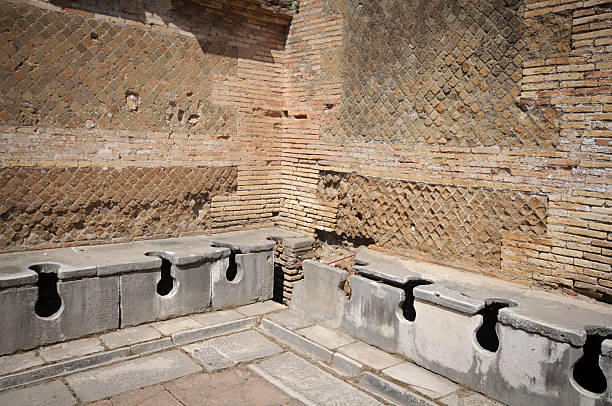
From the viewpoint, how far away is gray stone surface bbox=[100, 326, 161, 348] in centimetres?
482

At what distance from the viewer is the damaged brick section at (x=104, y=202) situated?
17.6 feet

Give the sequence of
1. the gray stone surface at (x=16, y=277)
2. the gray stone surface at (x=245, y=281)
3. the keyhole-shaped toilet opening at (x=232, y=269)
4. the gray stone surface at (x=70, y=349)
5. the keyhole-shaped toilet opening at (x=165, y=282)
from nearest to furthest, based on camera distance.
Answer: the gray stone surface at (x=16, y=277), the gray stone surface at (x=70, y=349), the gray stone surface at (x=245, y=281), the keyhole-shaped toilet opening at (x=165, y=282), the keyhole-shaped toilet opening at (x=232, y=269)

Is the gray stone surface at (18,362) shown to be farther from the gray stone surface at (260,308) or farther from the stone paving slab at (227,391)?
the gray stone surface at (260,308)

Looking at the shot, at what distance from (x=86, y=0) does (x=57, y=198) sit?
227 centimetres

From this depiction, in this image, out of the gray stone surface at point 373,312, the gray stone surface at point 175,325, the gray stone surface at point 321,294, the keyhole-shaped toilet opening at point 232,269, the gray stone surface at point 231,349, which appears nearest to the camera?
the gray stone surface at point 231,349

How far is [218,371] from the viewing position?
455 cm

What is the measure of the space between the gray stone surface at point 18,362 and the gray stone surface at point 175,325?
3.83 ft

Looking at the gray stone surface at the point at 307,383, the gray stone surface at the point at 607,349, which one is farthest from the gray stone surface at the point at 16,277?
the gray stone surface at the point at 607,349

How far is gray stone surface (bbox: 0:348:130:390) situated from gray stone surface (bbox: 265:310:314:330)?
165 cm

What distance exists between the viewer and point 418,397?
400cm

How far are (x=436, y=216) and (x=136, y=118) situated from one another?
3.80 meters

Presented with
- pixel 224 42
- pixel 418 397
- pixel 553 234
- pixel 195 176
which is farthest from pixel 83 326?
pixel 553 234

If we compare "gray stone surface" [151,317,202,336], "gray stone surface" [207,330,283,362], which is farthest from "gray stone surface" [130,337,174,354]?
"gray stone surface" [207,330,283,362]

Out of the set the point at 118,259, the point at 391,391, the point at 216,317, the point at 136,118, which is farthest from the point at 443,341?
the point at 136,118
